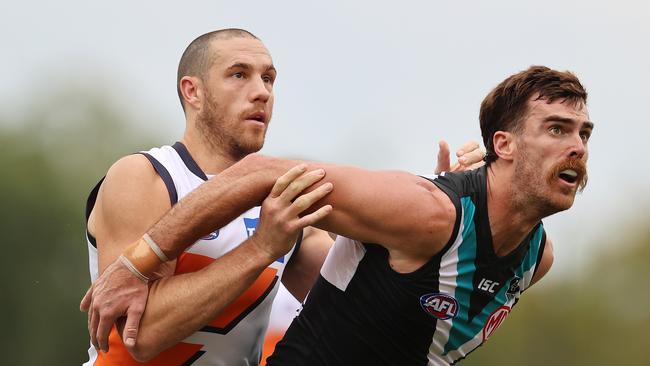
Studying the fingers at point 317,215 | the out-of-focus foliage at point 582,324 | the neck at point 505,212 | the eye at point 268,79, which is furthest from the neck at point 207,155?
the out-of-focus foliage at point 582,324

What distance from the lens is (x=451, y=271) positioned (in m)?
5.68

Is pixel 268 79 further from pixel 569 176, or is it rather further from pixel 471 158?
pixel 569 176

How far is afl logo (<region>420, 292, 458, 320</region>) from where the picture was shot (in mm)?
5660

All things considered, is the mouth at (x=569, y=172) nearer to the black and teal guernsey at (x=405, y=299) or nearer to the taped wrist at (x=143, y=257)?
the black and teal guernsey at (x=405, y=299)

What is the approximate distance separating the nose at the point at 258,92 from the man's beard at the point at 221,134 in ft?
0.63

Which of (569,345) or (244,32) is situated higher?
(244,32)

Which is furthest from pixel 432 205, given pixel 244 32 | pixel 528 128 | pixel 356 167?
pixel 244 32

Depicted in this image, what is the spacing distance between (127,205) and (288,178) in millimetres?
1012

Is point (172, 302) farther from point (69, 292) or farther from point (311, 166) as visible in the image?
point (69, 292)

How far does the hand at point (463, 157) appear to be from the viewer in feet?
22.7

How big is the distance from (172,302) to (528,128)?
7.33ft

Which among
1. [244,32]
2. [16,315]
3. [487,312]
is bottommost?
[16,315]

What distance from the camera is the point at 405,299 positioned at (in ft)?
18.5

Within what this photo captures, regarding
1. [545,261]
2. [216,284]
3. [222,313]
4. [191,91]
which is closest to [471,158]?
[545,261]
